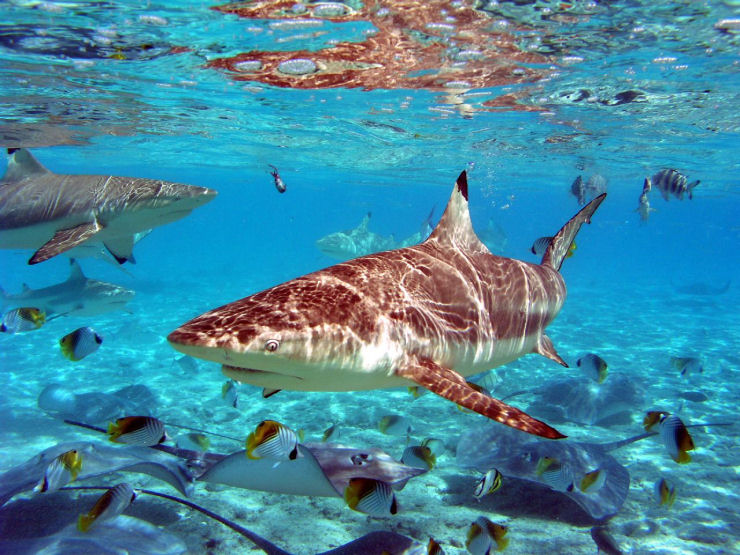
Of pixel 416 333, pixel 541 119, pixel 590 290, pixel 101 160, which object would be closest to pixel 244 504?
pixel 416 333

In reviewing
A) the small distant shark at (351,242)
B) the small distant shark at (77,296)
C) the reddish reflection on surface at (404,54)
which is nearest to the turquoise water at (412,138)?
the reddish reflection on surface at (404,54)

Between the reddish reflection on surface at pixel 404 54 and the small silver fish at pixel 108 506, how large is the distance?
29.4 ft

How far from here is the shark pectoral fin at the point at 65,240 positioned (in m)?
5.52

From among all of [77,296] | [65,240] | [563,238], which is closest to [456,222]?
[563,238]

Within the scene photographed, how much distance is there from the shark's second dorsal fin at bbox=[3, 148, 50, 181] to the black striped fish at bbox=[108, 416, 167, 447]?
220 inches

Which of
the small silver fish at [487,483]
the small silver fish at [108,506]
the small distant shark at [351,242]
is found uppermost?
the small silver fish at [108,506]

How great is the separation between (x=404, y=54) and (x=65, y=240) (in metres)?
9.55

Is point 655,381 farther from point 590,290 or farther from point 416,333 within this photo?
point 590,290

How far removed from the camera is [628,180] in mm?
36094

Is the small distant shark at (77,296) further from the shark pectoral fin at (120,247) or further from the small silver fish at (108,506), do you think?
the small silver fish at (108,506)

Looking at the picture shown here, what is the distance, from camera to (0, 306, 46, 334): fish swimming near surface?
6.81 m

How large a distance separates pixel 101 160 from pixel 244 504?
37.0m

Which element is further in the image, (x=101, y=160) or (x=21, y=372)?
(x=101, y=160)

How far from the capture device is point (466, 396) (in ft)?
8.87
